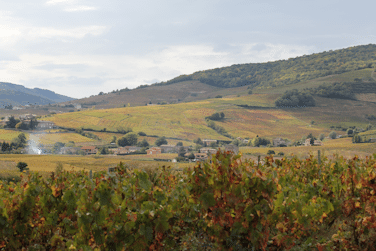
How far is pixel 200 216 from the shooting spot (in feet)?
18.4

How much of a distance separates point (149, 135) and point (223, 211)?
435 ft

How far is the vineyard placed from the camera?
442cm

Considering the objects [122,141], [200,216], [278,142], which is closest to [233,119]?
[278,142]

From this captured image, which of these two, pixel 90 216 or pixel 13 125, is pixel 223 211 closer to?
pixel 90 216

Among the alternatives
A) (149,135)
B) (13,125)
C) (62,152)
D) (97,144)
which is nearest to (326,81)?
(149,135)

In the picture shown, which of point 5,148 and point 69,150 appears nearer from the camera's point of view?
point 5,148

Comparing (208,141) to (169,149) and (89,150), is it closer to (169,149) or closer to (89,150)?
(169,149)

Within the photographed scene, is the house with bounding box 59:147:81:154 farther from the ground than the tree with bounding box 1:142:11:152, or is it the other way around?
the tree with bounding box 1:142:11:152

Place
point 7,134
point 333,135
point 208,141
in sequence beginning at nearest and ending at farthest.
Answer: point 7,134, point 333,135, point 208,141

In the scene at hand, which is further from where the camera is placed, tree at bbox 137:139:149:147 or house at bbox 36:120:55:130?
house at bbox 36:120:55:130

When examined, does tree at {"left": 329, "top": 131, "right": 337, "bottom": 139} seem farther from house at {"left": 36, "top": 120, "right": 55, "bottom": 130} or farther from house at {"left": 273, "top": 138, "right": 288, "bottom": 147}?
house at {"left": 36, "top": 120, "right": 55, "bottom": 130}

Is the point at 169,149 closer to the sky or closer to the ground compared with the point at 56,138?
closer to the ground

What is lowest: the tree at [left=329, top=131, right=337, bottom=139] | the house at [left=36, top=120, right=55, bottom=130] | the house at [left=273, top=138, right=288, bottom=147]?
the house at [left=273, top=138, right=288, bottom=147]

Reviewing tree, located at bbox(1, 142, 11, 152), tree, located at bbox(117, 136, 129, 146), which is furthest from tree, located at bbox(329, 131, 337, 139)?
tree, located at bbox(1, 142, 11, 152)
